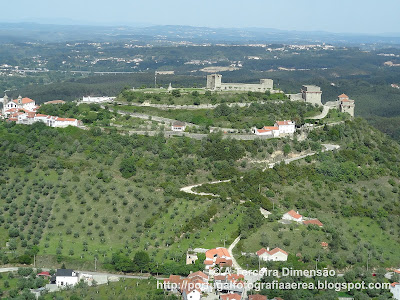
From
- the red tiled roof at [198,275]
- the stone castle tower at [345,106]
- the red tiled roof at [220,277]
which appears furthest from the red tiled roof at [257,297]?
the stone castle tower at [345,106]

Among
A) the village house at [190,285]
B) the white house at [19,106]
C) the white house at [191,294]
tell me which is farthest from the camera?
the white house at [19,106]

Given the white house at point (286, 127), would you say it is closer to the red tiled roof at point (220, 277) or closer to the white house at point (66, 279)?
the red tiled roof at point (220, 277)

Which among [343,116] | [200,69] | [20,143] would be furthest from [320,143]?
[200,69]

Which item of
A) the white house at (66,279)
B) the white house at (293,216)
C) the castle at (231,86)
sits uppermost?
the castle at (231,86)

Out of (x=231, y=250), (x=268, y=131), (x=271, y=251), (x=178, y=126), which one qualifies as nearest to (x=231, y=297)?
(x=271, y=251)

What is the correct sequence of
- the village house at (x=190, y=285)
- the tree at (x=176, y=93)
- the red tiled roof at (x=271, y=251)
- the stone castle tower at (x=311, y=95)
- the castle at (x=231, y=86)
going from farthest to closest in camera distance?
the castle at (x=231, y=86) → the stone castle tower at (x=311, y=95) → the tree at (x=176, y=93) → the red tiled roof at (x=271, y=251) → the village house at (x=190, y=285)

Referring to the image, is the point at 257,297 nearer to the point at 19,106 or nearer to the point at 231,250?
the point at 231,250

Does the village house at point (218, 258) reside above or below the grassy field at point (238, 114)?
below
